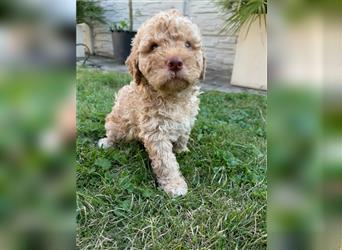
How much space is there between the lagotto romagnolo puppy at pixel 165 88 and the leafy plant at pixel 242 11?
1913mm

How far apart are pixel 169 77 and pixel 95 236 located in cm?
79

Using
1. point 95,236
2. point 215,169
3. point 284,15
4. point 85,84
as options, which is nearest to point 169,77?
point 215,169

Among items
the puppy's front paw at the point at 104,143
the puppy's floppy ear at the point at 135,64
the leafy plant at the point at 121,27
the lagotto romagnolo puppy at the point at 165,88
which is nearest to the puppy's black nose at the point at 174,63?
the lagotto romagnolo puppy at the point at 165,88

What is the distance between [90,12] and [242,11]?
335 centimetres

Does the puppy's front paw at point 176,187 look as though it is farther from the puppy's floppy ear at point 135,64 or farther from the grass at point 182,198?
the puppy's floppy ear at point 135,64

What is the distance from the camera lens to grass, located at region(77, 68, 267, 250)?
1444 millimetres

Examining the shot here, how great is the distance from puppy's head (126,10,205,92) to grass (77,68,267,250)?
48 centimetres

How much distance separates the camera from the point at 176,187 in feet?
5.99

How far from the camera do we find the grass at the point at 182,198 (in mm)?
1444

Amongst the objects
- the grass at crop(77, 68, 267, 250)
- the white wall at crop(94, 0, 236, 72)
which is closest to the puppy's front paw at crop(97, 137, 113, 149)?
the grass at crop(77, 68, 267, 250)

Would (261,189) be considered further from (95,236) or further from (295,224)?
(295,224)

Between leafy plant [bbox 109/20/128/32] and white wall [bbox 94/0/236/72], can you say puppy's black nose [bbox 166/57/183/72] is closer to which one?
white wall [bbox 94/0/236/72]

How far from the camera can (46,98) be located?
0.56 metres

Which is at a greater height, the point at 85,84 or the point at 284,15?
the point at 284,15
